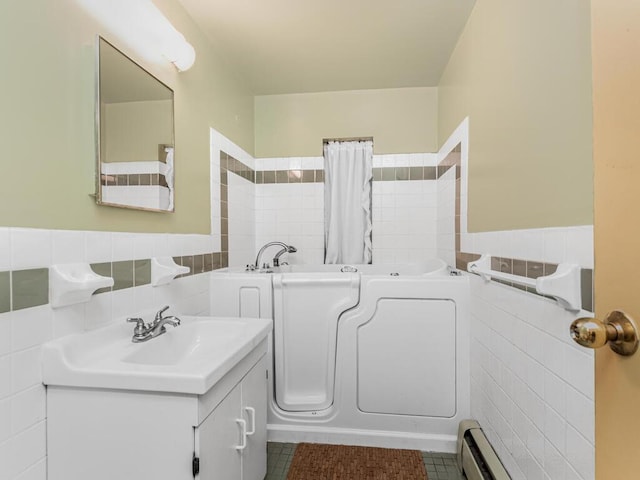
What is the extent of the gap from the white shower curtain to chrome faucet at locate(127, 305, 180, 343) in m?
1.69

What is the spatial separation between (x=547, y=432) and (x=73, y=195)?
5.70 ft

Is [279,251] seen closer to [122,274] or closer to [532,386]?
[122,274]

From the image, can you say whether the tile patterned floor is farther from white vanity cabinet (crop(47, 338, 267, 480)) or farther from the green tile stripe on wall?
the green tile stripe on wall

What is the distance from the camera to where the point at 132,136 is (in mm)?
1391

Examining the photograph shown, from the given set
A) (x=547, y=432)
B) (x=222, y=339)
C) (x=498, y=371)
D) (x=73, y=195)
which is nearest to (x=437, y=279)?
(x=498, y=371)

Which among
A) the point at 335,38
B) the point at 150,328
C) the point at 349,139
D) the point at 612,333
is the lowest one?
the point at 150,328

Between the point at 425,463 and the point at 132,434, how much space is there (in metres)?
1.52

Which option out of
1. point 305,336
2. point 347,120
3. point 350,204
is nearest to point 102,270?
point 305,336

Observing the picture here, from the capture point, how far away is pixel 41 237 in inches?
38.3

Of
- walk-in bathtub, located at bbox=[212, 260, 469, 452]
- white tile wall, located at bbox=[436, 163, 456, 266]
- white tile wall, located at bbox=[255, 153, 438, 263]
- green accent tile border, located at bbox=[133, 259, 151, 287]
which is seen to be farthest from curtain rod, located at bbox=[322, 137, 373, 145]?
green accent tile border, located at bbox=[133, 259, 151, 287]

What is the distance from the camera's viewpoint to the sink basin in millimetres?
923

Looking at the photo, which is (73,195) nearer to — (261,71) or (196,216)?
(196,216)

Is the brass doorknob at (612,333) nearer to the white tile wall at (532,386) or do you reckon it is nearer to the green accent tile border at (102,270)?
the white tile wall at (532,386)

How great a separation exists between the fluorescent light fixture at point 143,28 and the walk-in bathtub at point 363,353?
120 centimetres
